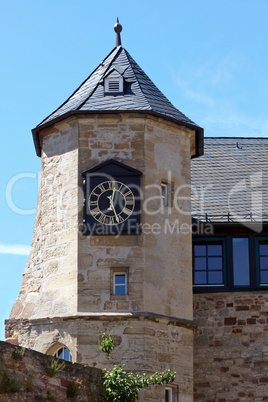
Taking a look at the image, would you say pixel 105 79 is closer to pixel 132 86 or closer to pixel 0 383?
pixel 132 86

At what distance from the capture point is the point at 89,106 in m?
24.3

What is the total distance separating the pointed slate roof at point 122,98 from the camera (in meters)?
24.2

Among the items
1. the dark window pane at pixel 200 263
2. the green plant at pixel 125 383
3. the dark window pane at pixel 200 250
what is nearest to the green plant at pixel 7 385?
the green plant at pixel 125 383

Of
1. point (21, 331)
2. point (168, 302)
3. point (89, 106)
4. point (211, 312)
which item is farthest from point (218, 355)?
point (89, 106)

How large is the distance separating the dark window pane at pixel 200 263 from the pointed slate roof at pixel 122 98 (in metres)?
2.39

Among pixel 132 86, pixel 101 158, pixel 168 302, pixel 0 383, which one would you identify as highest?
pixel 132 86

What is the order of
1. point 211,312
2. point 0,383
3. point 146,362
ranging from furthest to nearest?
point 211,312 → point 146,362 → point 0,383

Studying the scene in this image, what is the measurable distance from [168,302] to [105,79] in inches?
207

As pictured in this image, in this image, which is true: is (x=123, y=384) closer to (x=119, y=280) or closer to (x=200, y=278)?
(x=119, y=280)

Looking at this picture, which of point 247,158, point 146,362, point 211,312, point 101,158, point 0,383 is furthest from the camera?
point 247,158

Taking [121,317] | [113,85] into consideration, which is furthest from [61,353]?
[113,85]

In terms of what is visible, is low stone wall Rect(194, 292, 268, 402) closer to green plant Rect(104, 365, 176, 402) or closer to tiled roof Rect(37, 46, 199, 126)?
green plant Rect(104, 365, 176, 402)

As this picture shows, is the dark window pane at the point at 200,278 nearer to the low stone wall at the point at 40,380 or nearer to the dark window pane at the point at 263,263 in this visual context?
the dark window pane at the point at 263,263

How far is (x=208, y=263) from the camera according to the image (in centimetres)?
2562
